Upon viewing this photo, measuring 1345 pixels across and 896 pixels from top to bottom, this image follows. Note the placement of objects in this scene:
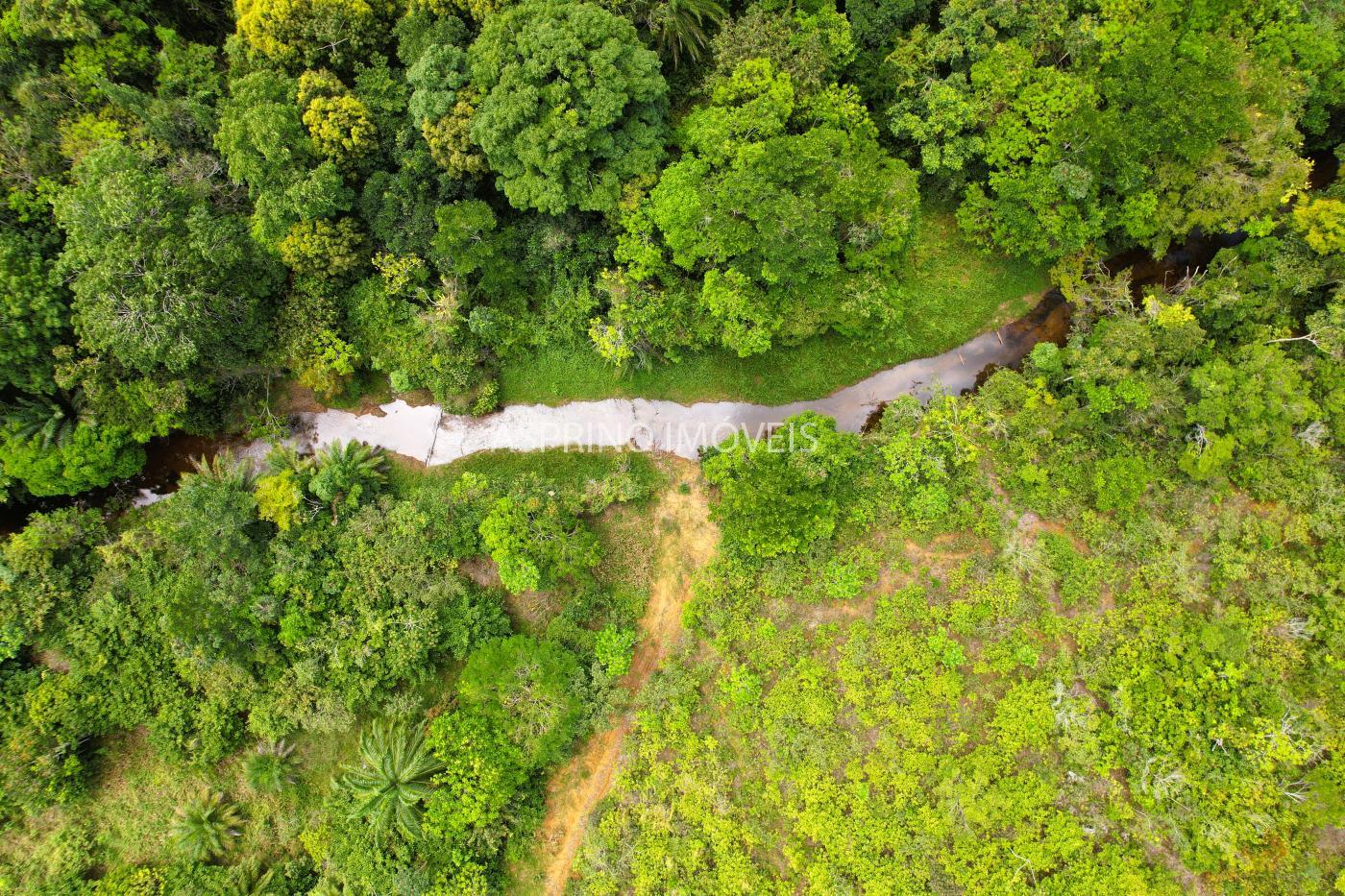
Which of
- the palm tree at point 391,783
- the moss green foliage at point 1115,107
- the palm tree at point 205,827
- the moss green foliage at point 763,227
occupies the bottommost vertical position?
the palm tree at point 205,827

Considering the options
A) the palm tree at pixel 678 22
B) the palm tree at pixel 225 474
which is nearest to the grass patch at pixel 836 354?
the palm tree at pixel 225 474

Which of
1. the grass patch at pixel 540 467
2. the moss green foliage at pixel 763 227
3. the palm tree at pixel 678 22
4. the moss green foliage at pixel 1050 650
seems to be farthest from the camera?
the grass patch at pixel 540 467

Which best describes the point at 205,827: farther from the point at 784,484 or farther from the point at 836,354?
the point at 836,354

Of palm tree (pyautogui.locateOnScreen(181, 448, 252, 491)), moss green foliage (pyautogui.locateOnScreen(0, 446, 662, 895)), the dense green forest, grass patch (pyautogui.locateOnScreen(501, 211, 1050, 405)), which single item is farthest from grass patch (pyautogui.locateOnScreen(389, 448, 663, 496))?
palm tree (pyautogui.locateOnScreen(181, 448, 252, 491))

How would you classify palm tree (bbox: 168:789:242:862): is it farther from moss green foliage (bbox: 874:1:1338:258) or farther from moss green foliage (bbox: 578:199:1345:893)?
moss green foliage (bbox: 874:1:1338:258)

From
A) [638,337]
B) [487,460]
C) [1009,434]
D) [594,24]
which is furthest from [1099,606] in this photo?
[594,24]

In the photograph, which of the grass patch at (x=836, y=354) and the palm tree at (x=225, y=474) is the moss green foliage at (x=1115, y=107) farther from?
the palm tree at (x=225, y=474)

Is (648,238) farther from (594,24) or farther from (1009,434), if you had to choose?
(1009,434)
